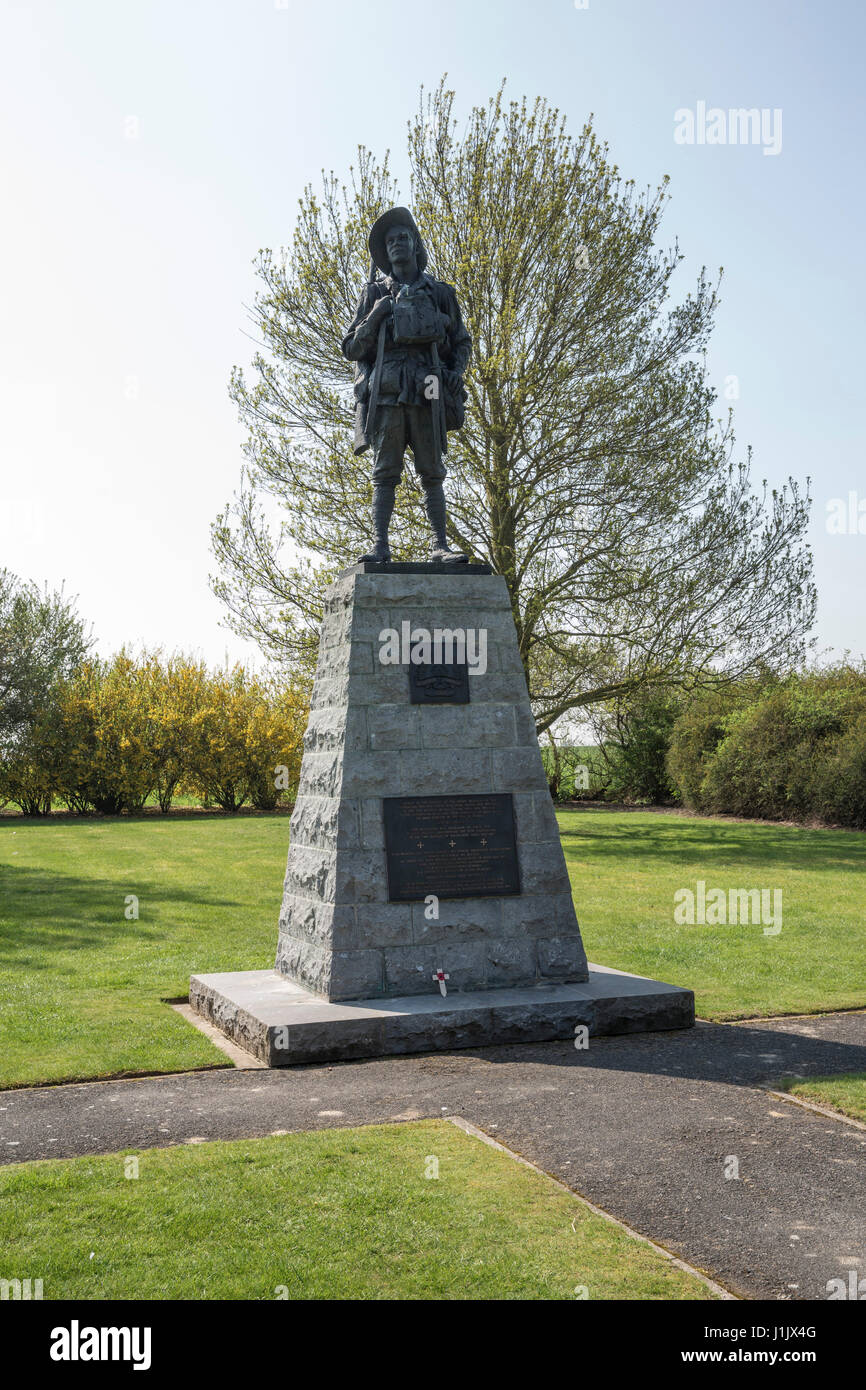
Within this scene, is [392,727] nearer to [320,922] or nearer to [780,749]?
[320,922]

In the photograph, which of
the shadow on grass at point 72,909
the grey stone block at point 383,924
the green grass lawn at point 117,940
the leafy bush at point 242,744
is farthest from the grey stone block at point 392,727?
the leafy bush at point 242,744

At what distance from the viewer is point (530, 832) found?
24.5 ft

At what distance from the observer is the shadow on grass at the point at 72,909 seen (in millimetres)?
10054

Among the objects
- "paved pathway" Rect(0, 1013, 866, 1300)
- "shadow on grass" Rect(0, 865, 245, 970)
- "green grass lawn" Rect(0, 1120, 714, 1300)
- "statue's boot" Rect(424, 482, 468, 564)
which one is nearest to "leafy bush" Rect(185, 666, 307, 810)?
"shadow on grass" Rect(0, 865, 245, 970)

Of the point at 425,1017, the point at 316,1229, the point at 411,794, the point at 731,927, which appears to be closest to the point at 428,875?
the point at 411,794

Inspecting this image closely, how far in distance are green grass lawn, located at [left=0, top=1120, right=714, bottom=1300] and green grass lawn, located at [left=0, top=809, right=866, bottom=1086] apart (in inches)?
72.7

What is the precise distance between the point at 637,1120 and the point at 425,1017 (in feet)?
5.58

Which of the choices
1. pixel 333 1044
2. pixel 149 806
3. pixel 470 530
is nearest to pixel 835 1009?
pixel 333 1044

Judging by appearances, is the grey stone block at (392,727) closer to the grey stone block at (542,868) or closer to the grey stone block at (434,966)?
the grey stone block at (542,868)

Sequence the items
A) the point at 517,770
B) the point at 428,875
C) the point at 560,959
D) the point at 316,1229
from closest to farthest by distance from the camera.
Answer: the point at 316,1229, the point at 428,875, the point at 560,959, the point at 517,770

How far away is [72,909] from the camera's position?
12.0 meters

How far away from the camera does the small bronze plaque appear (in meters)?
7.40

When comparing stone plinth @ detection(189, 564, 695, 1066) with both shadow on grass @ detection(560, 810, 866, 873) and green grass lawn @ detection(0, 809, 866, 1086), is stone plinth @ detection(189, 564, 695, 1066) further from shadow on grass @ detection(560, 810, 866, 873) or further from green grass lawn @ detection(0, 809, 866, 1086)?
shadow on grass @ detection(560, 810, 866, 873)
